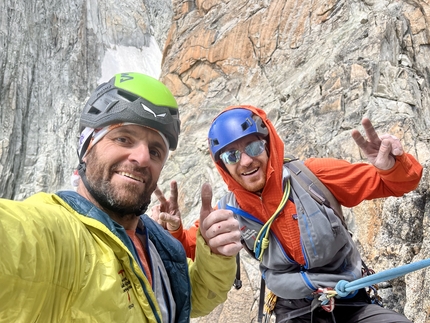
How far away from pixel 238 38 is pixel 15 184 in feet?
64.9

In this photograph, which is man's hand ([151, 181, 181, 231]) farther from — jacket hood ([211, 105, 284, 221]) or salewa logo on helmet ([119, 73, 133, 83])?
salewa logo on helmet ([119, 73, 133, 83])

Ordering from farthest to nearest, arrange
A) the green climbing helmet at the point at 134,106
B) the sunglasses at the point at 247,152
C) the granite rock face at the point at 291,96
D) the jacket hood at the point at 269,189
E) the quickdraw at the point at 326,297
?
the granite rock face at the point at 291,96, the sunglasses at the point at 247,152, the jacket hood at the point at 269,189, the quickdraw at the point at 326,297, the green climbing helmet at the point at 134,106

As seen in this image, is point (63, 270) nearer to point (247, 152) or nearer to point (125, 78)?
point (125, 78)

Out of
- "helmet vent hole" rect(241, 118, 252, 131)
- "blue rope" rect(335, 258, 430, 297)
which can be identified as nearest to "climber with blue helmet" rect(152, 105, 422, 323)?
"helmet vent hole" rect(241, 118, 252, 131)

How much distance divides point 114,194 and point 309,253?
1987 mm

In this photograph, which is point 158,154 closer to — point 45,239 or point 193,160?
point 45,239

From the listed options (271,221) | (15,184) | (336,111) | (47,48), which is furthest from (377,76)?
(47,48)

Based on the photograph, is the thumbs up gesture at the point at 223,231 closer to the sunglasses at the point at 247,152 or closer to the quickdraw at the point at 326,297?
the quickdraw at the point at 326,297

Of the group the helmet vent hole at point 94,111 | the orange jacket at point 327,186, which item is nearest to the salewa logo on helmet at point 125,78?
the helmet vent hole at point 94,111

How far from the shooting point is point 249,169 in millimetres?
3781

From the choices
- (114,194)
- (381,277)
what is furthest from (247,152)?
(114,194)

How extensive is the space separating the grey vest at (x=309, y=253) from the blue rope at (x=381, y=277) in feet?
0.93

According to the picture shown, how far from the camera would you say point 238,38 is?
16234 millimetres

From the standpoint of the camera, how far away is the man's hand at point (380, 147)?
3.35 meters
